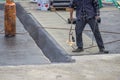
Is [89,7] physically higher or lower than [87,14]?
higher

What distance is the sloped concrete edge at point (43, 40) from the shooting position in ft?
32.6

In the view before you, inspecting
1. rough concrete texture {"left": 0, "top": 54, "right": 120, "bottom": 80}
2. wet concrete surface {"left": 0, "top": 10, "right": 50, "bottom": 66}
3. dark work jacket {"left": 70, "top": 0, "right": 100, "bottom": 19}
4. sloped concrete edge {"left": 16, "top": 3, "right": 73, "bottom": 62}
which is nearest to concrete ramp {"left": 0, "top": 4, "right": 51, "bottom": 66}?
wet concrete surface {"left": 0, "top": 10, "right": 50, "bottom": 66}

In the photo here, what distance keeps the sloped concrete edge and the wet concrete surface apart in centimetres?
17

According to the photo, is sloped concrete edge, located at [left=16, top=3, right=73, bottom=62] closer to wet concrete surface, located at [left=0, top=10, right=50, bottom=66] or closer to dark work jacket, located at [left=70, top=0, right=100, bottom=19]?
wet concrete surface, located at [left=0, top=10, right=50, bottom=66]

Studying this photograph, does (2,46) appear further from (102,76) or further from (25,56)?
(102,76)

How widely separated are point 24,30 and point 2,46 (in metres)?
2.38

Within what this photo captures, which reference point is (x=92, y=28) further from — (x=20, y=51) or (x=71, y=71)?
(x=20, y=51)

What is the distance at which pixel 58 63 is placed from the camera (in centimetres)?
923

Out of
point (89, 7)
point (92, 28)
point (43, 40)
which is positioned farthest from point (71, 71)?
point (43, 40)

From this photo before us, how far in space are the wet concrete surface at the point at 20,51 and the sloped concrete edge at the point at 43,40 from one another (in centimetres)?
17

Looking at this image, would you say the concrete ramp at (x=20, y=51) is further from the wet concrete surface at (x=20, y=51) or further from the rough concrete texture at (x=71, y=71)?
the rough concrete texture at (x=71, y=71)

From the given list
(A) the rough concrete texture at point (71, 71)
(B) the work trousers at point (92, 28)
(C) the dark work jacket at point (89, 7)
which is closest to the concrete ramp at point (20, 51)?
(A) the rough concrete texture at point (71, 71)

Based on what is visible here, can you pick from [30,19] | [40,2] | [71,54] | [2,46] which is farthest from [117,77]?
[40,2]

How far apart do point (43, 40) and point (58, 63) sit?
9.01 ft
